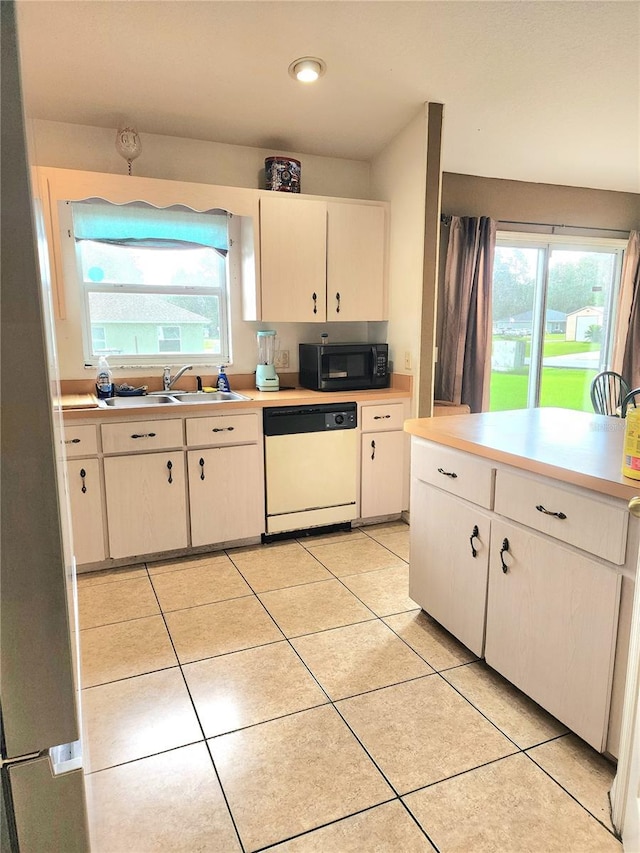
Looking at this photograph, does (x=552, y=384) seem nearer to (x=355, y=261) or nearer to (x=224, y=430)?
(x=355, y=261)

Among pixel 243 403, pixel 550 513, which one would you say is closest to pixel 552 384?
pixel 243 403

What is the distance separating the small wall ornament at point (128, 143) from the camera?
3.11 metres

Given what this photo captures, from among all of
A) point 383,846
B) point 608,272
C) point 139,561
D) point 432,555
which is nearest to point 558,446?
point 432,555

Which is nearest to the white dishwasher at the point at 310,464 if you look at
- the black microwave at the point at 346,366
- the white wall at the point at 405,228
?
the black microwave at the point at 346,366

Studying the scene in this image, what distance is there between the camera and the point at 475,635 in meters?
2.11

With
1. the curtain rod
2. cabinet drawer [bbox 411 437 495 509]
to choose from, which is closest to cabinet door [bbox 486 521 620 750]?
cabinet drawer [bbox 411 437 495 509]

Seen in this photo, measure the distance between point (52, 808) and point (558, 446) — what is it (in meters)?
1.83

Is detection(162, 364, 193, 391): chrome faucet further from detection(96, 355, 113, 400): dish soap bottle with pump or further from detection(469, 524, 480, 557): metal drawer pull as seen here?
detection(469, 524, 480, 557): metal drawer pull

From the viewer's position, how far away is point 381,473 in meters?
3.62

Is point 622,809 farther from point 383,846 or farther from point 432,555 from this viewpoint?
point 432,555

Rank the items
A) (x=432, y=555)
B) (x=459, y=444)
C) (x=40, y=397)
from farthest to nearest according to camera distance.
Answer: (x=432, y=555) < (x=459, y=444) < (x=40, y=397)

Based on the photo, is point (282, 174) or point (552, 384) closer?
point (282, 174)

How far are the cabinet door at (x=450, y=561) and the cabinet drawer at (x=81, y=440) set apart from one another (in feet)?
5.52

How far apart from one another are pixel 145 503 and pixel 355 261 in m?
2.05
